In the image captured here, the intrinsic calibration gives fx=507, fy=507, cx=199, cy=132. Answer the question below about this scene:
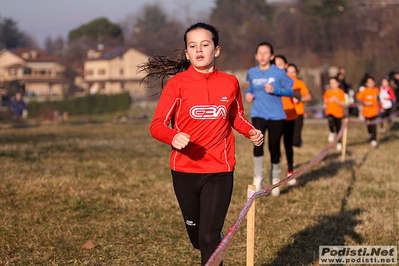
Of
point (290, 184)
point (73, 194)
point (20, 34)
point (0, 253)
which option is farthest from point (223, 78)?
point (20, 34)

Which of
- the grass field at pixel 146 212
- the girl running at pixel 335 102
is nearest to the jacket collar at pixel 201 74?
the grass field at pixel 146 212

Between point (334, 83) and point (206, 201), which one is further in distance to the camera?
point (334, 83)

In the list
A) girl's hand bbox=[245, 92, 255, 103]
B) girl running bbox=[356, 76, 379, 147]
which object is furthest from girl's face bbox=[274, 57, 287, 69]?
girl running bbox=[356, 76, 379, 147]

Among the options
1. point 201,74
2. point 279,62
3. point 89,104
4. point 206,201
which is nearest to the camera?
point 206,201

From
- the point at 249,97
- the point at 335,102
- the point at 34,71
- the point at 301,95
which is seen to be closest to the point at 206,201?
the point at 249,97

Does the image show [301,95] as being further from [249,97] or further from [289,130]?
[249,97]

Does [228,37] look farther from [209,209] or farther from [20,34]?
[20,34]

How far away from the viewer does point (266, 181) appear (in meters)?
9.77

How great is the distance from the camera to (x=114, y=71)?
88938mm

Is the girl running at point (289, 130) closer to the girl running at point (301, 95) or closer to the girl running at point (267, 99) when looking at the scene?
the girl running at point (301, 95)

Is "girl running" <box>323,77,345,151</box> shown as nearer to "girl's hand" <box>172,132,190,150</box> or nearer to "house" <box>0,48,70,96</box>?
"girl's hand" <box>172,132,190,150</box>

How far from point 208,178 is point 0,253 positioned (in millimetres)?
2597

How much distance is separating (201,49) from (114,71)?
284ft

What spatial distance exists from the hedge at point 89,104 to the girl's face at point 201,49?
56.6m
